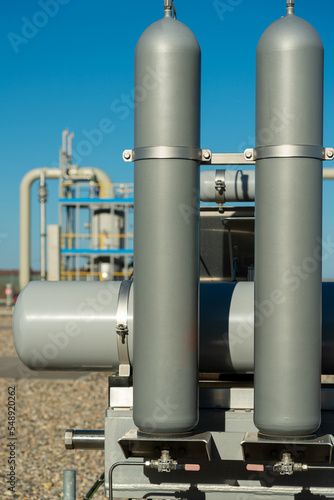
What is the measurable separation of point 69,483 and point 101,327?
1.09m

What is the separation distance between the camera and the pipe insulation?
3738 millimetres

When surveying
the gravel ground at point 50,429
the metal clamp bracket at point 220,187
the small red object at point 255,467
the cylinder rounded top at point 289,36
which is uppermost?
the cylinder rounded top at point 289,36

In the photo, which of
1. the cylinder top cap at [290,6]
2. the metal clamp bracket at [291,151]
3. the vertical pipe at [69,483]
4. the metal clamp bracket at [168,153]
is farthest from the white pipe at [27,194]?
the metal clamp bracket at [291,151]

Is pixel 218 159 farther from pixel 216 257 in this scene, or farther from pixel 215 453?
pixel 216 257

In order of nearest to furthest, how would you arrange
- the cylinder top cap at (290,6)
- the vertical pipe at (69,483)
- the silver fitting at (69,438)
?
1. the cylinder top cap at (290,6)
2. the silver fitting at (69,438)
3. the vertical pipe at (69,483)

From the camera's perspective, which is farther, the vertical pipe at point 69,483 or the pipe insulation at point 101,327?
the vertical pipe at point 69,483

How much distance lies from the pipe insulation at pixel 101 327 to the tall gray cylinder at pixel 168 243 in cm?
35

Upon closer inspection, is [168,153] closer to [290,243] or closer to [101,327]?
[290,243]

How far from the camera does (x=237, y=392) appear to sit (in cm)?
377

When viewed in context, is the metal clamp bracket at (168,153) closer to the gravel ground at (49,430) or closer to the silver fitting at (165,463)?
the silver fitting at (165,463)

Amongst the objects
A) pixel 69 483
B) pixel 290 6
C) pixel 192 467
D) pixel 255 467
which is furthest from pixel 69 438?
pixel 290 6

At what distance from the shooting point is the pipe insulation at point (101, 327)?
3.74 m

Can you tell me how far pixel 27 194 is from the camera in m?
27.7

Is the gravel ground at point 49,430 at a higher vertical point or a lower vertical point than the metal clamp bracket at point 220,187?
lower
